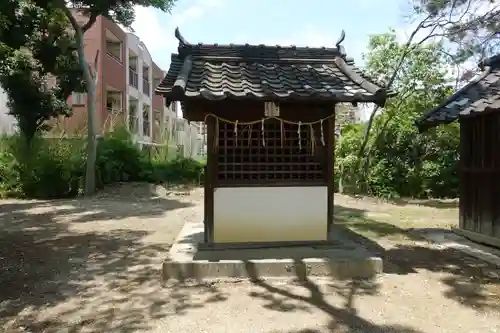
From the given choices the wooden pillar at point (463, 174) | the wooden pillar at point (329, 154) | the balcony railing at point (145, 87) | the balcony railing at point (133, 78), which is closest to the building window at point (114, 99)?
the balcony railing at point (133, 78)

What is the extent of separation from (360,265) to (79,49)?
43.7 feet

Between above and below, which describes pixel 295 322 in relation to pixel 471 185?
below

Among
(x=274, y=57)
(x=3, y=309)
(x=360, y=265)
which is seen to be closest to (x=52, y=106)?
(x=274, y=57)

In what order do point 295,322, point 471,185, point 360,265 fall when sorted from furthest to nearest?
point 471,185 < point 360,265 < point 295,322

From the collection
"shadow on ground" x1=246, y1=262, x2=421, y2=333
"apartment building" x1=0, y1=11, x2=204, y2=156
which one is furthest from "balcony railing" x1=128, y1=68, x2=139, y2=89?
"shadow on ground" x1=246, y1=262, x2=421, y2=333

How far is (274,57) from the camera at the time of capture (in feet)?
25.2

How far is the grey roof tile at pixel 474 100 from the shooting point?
7.73 metres

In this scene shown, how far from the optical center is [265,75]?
23.1 ft

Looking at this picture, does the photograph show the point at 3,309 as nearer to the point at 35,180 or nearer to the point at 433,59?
the point at 35,180

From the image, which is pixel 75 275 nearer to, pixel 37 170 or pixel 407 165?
pixel 37 170

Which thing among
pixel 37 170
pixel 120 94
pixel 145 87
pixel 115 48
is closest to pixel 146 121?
pixel 145 87

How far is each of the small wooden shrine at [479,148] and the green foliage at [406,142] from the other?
23.7ft

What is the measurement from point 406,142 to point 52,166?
13.3 meters

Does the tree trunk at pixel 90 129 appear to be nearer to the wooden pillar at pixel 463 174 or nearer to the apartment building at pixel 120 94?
the apartment building at pixel 120 94
